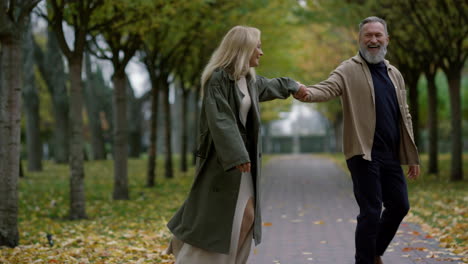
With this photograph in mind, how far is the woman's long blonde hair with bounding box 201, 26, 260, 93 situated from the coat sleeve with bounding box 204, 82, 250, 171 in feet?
0.53

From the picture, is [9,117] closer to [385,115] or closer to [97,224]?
[97,224]

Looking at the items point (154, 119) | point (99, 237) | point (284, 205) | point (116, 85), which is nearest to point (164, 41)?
point (154, 119)

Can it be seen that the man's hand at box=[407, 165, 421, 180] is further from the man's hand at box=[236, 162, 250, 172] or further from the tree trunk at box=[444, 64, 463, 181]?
the tree trunk at box=[444, 64, 463, 181]

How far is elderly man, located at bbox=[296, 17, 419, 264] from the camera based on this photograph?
16.0 ft

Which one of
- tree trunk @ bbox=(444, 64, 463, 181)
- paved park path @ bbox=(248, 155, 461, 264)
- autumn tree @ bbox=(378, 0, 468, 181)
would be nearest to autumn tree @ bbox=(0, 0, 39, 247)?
paved park path @ bbox=(248, 155, 461, 264)

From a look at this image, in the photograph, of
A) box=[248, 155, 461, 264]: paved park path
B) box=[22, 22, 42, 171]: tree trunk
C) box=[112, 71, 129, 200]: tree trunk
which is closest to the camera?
box=[248, 155, 461, 264]: paved park path

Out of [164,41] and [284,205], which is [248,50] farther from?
[164,41]

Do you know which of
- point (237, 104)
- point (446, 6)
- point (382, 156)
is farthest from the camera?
point (446, 6)

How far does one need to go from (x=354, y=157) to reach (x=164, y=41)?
11827 mm

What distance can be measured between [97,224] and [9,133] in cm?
286

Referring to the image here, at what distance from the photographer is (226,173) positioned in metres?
4.48

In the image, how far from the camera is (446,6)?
1471cm

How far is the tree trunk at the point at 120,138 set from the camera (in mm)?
12992

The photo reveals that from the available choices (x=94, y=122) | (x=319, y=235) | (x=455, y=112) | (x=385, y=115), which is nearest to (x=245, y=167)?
(x=385, y=115)
